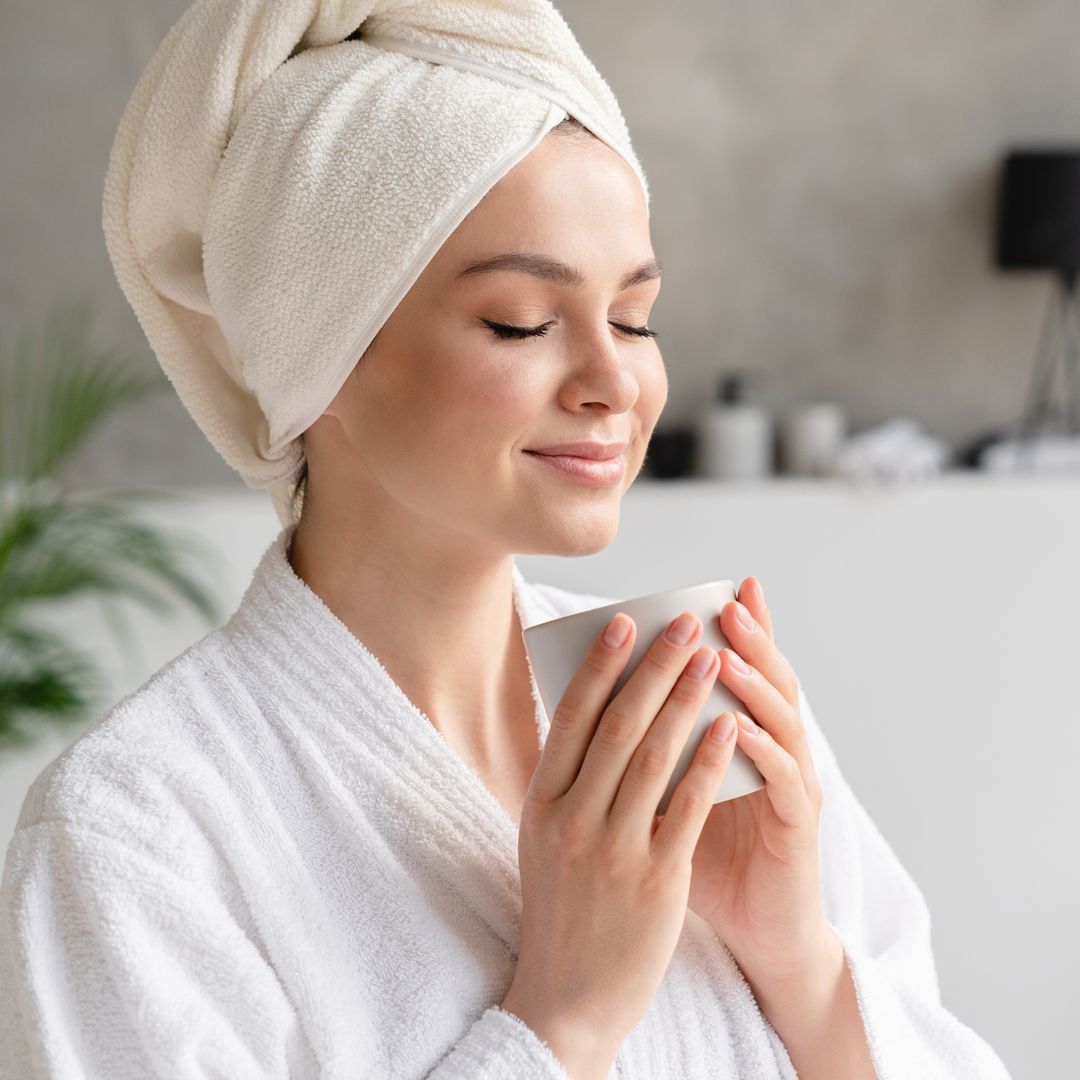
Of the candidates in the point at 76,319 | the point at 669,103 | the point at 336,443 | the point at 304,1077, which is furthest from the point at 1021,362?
the point at 304,1077

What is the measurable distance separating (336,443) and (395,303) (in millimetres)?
144

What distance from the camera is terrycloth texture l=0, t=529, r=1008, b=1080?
774 mm

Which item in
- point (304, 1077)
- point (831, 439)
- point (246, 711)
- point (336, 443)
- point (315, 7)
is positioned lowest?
point (831, 439)

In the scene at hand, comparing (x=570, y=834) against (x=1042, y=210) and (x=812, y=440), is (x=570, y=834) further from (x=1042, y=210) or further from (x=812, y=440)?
(x=1042, y=210)

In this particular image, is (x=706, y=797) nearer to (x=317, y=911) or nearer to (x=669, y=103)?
(x=317, y=911)

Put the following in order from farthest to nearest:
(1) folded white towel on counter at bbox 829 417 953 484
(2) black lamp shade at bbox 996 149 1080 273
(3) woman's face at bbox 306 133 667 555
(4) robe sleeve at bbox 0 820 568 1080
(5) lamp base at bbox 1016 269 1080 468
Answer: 1. (5) lamp base at bbox 1016 269 1080 468
2. (2) black lamp shade at bbox 996 149 1080 273
3. (1) folded white towel on counter at bbox 829 417 953 484
4. (3) woman's face at bbox 306 133 667 555
5. (4) robe sleeve at bbox 0 820 568 1080

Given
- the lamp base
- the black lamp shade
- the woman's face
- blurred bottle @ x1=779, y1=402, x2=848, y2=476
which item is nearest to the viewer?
the woman's face

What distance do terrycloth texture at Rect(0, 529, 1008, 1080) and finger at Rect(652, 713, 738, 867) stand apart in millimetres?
139

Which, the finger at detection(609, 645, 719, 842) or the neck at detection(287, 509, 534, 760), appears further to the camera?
the neck at detection(287, 509, 534, 760)

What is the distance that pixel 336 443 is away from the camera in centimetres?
98

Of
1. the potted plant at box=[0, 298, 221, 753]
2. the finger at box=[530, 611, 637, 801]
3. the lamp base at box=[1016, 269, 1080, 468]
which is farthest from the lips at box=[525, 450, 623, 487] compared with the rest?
the lamp base at box=[1016, 269, 1080, 468]

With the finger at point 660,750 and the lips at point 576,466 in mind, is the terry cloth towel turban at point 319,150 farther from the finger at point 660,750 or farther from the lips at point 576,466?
the finger at point 660,750

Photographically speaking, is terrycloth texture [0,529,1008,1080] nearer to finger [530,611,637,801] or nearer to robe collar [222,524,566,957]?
robe collar [222,524,566,957]

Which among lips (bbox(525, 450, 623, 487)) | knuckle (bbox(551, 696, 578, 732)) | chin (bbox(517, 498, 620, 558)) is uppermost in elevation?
lips (bbox(525, 450, 623, 487))
